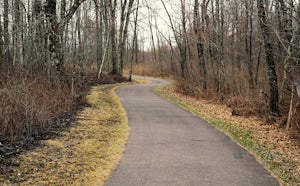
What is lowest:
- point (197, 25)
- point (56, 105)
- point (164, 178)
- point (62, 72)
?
point (164, 178)

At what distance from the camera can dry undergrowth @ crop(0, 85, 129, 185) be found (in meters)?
5.86

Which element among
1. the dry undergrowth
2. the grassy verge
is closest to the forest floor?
the dry undergrowth

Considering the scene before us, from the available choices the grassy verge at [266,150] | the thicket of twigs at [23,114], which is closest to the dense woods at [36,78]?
the thicket of twigs at [23,114]

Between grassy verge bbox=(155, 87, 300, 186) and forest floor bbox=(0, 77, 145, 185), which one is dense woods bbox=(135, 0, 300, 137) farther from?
forest floor bbox=(0, 77, 145, 185)

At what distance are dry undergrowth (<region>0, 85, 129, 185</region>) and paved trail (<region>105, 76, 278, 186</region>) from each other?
0.35 metres

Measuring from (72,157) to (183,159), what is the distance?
2407 millimetres

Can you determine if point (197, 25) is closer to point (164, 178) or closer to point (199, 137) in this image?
point (199, 137)

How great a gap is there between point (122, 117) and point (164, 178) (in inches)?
267

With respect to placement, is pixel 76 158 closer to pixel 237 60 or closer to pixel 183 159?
pixel 183 159

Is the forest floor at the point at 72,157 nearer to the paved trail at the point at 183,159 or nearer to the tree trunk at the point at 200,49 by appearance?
the paved trail at the point at 183,159

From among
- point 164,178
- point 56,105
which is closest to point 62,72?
point 56,105

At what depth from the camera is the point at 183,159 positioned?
23.8 feet

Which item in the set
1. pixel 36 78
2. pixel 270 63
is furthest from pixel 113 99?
pixel 270 63

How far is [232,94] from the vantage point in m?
18.4
